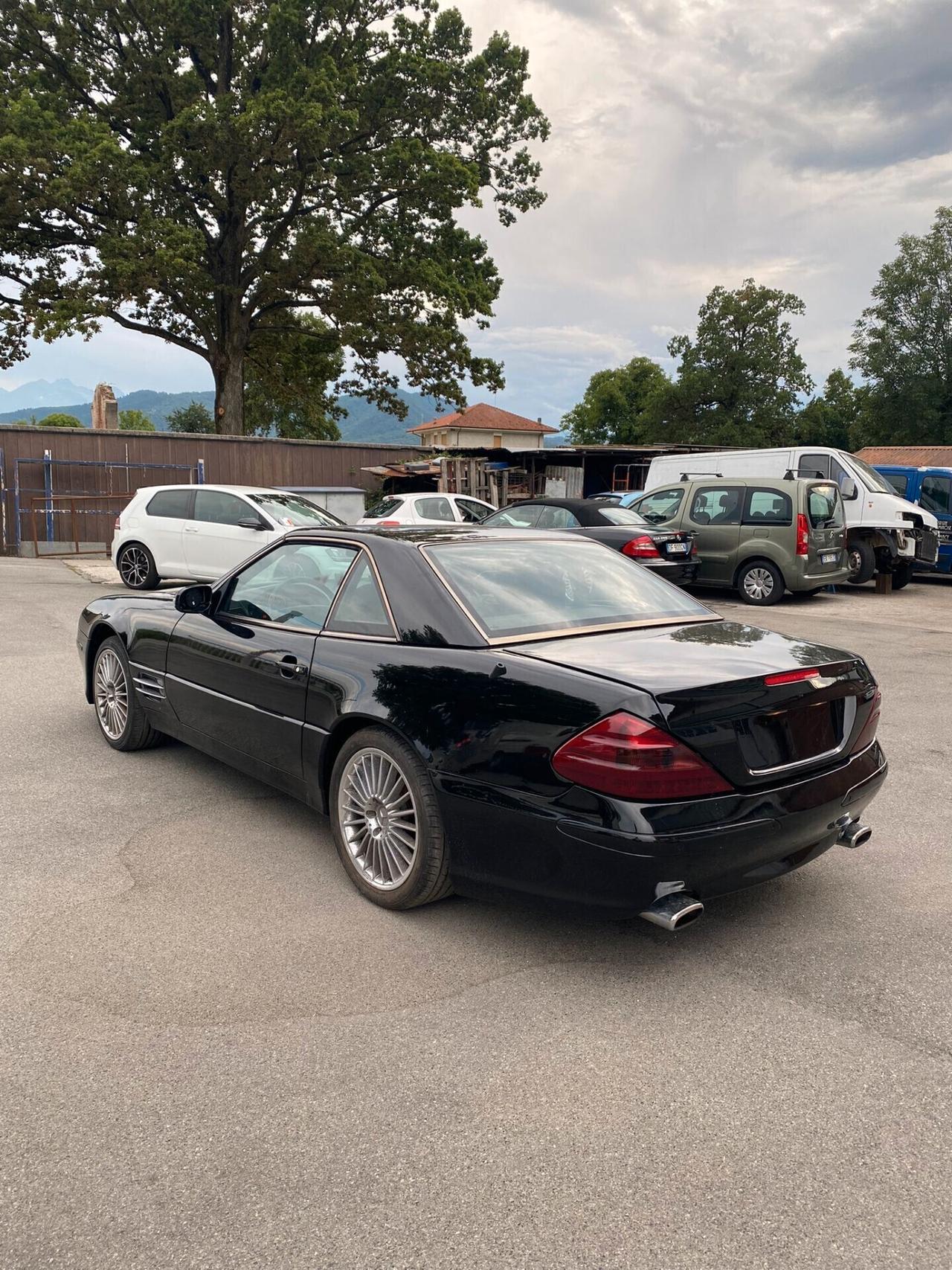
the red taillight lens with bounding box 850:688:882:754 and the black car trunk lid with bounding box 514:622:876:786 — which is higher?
the black car trunk lid with bounding box 514:622:876:786

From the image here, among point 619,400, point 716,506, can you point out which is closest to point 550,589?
point 716,506

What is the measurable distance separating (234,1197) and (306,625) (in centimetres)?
242

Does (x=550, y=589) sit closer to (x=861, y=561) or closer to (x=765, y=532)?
(x=765, y=532)

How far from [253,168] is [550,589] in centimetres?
2584

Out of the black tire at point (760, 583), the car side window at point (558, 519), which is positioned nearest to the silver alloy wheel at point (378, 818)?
the car side window at point (558, 519)

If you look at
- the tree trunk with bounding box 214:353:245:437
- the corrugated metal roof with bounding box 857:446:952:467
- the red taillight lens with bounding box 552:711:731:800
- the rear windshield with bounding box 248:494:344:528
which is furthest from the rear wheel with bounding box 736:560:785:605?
the corrugated metal roof with bounding box 857:446:952:467

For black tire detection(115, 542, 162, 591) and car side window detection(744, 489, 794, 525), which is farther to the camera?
black tire detection(115, 542, 162, 591)

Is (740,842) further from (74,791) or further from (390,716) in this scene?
(74,791)

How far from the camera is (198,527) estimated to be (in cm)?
1330

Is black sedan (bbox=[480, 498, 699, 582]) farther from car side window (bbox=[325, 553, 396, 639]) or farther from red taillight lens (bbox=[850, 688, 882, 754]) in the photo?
red taillight lens (bbox=[850, 688, 882, 754])

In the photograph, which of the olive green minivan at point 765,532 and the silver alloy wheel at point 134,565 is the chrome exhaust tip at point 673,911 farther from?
the silver alloy wheel at point 134,565

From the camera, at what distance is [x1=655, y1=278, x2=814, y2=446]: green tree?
207 feet

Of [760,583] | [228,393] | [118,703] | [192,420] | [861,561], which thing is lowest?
[118,703]

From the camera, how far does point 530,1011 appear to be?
2.85 meters
